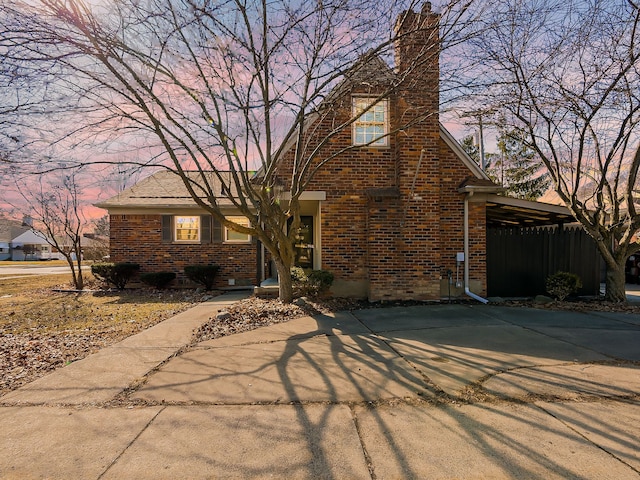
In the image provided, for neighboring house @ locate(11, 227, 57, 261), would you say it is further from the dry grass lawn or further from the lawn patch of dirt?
Result: the lawn patch of dirt

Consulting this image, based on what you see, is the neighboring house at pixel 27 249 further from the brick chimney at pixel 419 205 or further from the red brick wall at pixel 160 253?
the brick chimney at pixel 419 205

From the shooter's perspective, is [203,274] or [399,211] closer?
[399,211]

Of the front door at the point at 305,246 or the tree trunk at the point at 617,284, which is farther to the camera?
the front door at the point at 305,246

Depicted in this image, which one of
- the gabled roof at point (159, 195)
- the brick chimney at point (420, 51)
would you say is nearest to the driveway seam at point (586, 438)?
the brick chimney at point (420, 51)

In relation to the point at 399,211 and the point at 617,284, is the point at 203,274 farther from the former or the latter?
the point at 617,284

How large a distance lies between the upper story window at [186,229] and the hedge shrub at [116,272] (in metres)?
1.77

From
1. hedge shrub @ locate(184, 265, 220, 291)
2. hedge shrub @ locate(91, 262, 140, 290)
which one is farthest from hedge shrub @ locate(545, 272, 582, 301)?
hedge shrub @ locate(91, 262, 140, 290)

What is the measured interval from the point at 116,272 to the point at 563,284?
43.5ft

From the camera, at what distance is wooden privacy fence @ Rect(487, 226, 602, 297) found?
974 cm

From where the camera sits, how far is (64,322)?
7488 mm

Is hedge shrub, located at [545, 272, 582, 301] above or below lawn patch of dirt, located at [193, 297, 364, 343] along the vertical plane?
above

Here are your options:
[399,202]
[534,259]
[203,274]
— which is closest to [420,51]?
[399,202]

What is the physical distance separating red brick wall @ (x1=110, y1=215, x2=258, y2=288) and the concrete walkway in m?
7.00

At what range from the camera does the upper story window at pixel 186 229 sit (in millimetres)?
12633
